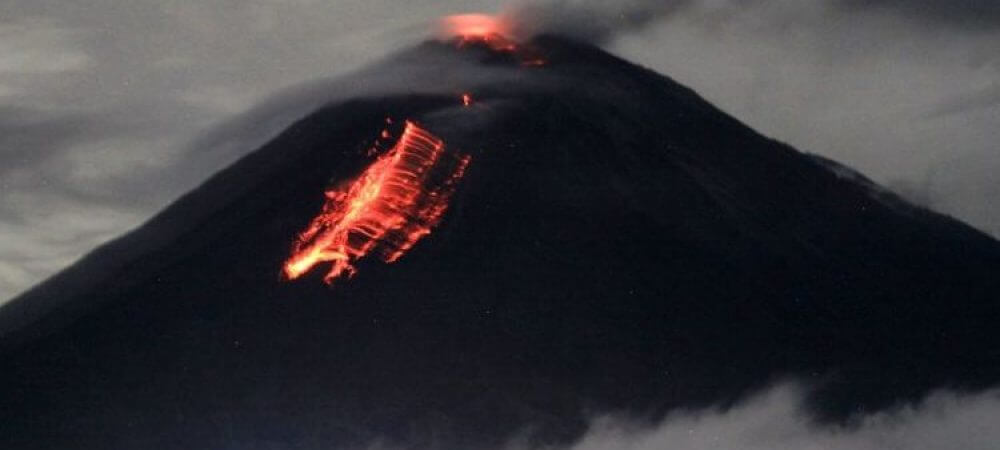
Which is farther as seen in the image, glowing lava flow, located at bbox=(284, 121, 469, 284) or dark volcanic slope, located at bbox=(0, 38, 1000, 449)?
glowing lava flow, located at bbox=(284, 121, 469, 284)

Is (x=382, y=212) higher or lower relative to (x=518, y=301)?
higher

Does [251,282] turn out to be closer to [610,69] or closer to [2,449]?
[2,449]

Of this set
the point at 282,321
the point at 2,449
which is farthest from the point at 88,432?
the point at 282,321

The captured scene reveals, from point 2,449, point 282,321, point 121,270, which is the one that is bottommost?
point 2,449
